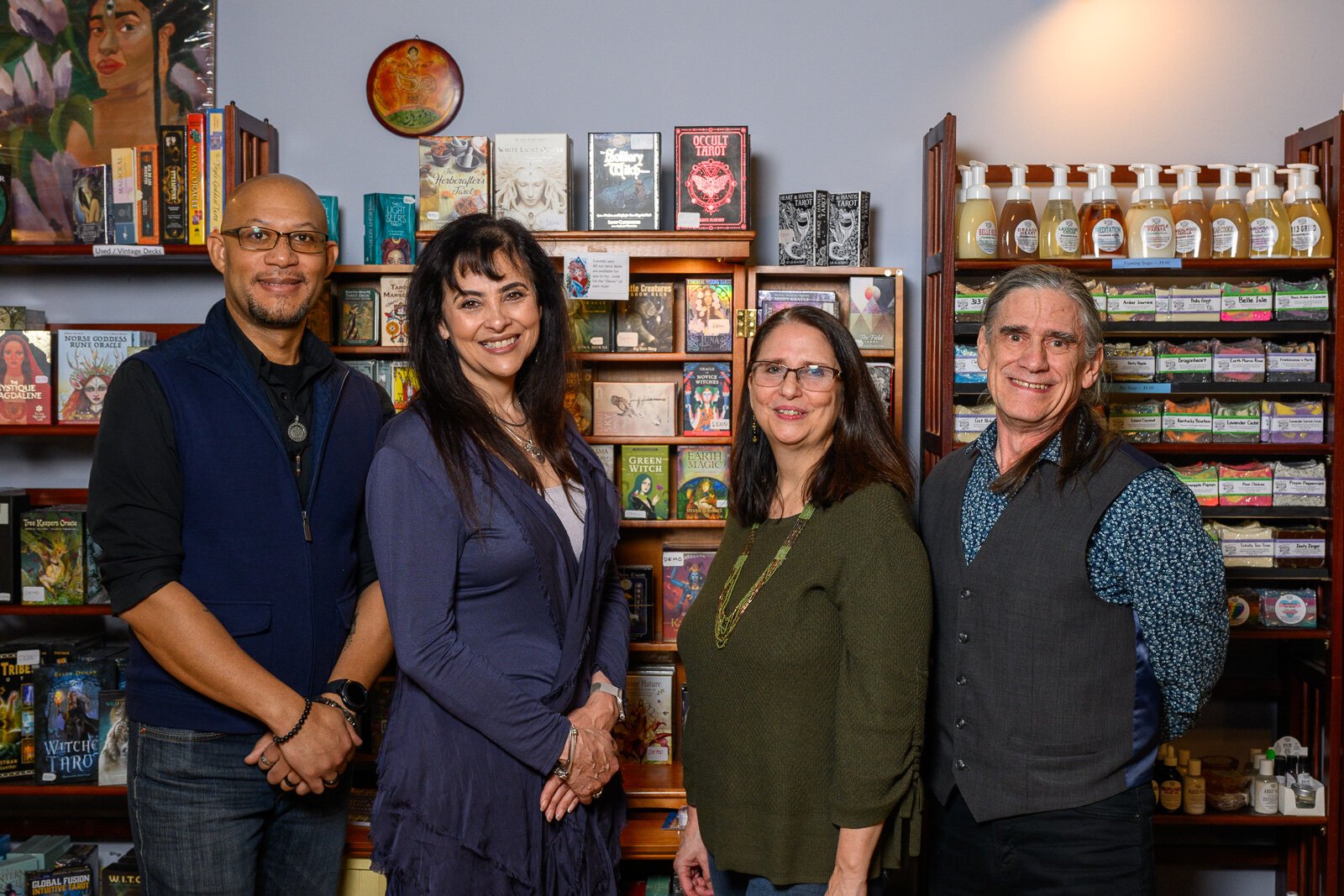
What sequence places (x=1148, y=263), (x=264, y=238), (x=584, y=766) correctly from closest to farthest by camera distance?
(x=584, y=766), (x=264, y=238), (x=1148, y=263)

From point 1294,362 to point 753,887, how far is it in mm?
2194

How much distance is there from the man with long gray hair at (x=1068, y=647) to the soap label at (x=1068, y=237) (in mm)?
1095

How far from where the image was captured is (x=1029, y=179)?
3.23 m

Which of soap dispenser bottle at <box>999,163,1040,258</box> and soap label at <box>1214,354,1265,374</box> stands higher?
soap dispenser bottle at <box>999,163,1040,258</box>

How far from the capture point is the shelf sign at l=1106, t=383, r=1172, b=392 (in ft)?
9.36

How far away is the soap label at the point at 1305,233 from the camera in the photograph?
2861 millimetres

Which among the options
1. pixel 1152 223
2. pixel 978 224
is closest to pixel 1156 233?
pixel 1152 223

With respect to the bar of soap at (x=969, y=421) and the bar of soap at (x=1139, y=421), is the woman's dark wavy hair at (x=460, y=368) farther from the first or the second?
A: the bar of soap at (x=1139, y=421)

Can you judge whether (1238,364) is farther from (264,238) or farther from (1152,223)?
(264,238)

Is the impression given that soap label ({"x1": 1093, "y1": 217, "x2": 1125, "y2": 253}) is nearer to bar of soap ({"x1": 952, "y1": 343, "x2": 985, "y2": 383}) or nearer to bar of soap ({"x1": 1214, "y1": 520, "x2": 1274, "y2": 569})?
bar of soap ({"x1": 952, "y1": 343, "x2": 985, "y2": 383})

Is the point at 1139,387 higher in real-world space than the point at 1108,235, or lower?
lower

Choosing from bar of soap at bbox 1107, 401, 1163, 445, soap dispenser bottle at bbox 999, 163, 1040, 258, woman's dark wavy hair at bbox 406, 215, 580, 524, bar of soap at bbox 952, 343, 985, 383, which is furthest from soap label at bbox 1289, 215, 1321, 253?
woman's dark wavy hair at bbox 406, 215, 580, 524

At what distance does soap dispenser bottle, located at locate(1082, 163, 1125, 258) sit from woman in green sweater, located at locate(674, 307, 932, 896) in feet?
4.57

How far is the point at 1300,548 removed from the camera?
9.64ft
